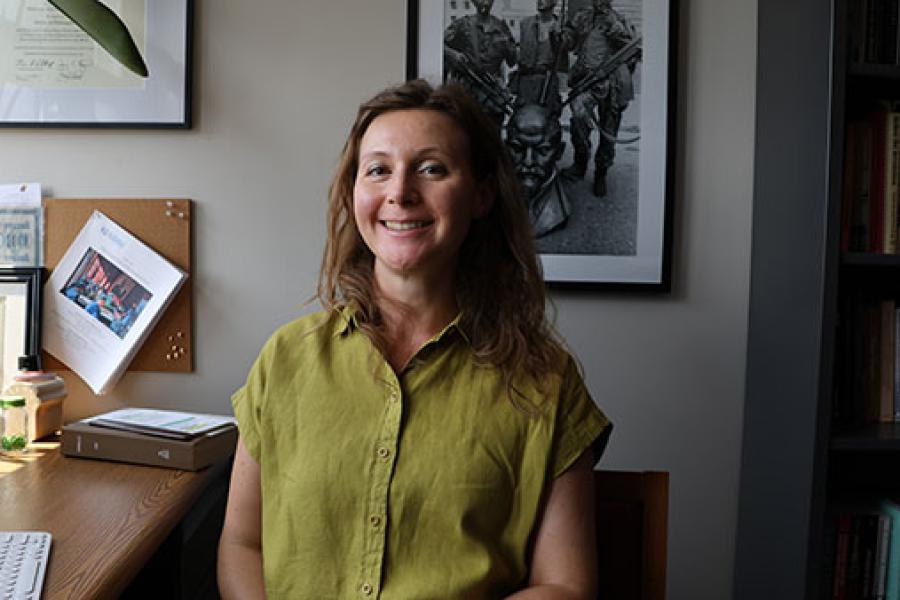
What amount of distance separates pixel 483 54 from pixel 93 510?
114 cm

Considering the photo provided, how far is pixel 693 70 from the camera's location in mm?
1705

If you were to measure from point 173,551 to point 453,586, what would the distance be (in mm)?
617

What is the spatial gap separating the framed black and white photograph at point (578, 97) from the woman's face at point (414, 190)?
515mm

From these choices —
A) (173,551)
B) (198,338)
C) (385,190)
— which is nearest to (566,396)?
(385,190)

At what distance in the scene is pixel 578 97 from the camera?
1.68m

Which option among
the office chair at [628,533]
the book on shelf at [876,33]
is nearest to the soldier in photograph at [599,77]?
the book on shelf at [876,33]

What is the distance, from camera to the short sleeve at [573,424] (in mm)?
1163

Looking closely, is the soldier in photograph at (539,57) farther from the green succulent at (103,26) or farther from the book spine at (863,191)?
the green succulent at (103,26)

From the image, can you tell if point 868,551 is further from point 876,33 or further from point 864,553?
point 876,33

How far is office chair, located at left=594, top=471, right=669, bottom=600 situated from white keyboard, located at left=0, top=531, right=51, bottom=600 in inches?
31.9

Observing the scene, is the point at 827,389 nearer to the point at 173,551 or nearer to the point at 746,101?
the point at 746,101

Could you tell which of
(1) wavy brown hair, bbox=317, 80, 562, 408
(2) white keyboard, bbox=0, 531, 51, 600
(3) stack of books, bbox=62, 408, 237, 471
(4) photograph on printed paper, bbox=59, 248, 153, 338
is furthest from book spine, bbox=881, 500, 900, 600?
(4) photograph on printed paper, bbox=59, 248, 153, 338

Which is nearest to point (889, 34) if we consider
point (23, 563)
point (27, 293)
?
point (23, 563)

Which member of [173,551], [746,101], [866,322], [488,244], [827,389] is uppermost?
[746,101]
